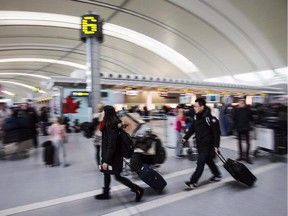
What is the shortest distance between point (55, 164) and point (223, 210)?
4250 mm

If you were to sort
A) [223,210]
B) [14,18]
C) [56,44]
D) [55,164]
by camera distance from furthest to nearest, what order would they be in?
[56,44], [14,18], [55,164], [223,210]

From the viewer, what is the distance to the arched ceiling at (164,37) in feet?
67.2

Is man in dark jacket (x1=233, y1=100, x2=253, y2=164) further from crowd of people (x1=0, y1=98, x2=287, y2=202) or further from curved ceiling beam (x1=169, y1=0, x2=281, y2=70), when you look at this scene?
curved ceiling beam (x1=169, y1=0, x2=281, y2=70)

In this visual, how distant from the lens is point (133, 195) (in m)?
3.69

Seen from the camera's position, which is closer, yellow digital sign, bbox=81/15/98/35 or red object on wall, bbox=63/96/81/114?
yellow digital sign, bbox=81/15/98/35

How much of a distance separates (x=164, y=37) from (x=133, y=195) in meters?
26.1

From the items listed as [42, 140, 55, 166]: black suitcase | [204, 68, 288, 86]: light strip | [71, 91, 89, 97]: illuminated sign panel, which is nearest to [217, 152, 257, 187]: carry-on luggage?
[42, 140, 55, 166]: black suitcase

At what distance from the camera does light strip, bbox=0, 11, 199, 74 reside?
20594 millimetres

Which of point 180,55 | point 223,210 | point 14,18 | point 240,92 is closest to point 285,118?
point 223,210

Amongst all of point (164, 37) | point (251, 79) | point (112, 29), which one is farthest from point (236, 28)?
point (112, 29)

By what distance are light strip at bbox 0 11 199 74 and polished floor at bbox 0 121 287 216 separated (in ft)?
66.5

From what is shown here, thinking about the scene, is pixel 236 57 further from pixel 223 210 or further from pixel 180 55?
pixel 223 210

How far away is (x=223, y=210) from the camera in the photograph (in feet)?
10.1

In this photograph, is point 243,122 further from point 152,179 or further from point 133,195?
point 133,195
